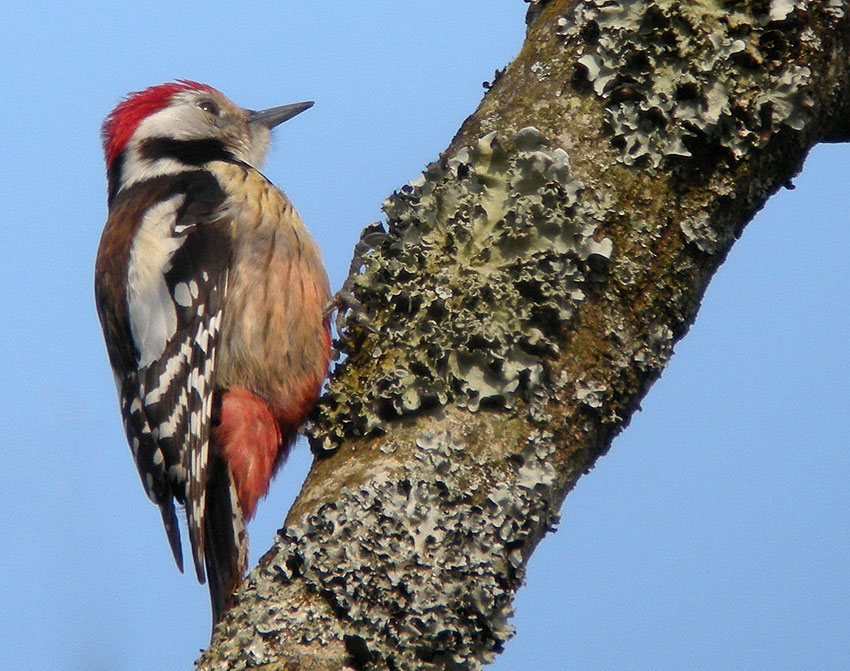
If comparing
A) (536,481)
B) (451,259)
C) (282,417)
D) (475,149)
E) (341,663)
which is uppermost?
(282,417)

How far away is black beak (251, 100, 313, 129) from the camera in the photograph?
4.64 m

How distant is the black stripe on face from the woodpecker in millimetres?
415

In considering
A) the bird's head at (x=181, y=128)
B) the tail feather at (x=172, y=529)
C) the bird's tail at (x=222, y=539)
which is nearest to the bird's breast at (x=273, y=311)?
the bird's tail at (x=222, y=539)

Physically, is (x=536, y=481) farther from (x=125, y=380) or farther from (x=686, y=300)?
(x=125, y=380)

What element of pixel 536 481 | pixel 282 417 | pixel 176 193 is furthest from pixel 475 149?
pixel 176 193

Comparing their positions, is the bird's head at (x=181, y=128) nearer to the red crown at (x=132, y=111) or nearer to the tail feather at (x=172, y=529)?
the red crown at (x=132, y=111)

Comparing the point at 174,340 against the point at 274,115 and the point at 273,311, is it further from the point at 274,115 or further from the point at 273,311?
the point at 274,115

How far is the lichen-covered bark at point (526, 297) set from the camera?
1.79 meters

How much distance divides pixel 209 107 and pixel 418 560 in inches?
131

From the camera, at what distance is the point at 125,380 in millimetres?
3576

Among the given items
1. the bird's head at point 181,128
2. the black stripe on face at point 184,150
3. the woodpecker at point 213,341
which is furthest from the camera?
the bird's head at point 181,128

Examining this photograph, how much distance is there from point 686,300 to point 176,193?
224 cm

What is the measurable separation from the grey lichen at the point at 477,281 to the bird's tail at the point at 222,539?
109 centimetres

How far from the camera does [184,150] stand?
435 cm
